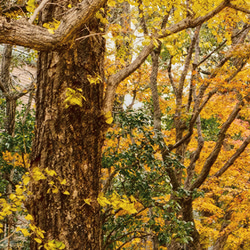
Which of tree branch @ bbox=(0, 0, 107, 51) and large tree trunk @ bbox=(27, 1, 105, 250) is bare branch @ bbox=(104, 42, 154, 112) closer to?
large tree trunk @ bbox=(27, 1, 105, 250)

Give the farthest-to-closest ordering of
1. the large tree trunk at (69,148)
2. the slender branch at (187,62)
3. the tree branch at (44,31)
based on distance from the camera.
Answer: the slender branch at (187,62) < the large tree trunk at (69,148) < the tree branch at (44,31)

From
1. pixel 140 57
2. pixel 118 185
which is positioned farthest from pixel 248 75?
pixel 140 57

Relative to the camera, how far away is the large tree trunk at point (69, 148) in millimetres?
2113

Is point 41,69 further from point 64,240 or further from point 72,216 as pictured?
point 64,240

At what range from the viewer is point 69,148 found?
220 cm

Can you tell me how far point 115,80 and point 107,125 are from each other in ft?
1.80

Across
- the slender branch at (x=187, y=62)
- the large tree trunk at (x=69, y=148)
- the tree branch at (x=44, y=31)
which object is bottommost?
the large tree trunk at (x=69, y=148)

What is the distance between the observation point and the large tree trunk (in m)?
2.11

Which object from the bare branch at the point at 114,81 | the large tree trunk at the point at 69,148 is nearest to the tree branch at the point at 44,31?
the large tree trunk at the point at 69,148

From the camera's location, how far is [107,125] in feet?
7.93

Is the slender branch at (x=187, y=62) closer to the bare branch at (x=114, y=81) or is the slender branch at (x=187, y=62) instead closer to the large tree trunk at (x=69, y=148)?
the bare branch at (x=114, y=81)

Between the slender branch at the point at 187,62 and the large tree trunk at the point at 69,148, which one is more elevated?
the slender branch at the point at 187,62

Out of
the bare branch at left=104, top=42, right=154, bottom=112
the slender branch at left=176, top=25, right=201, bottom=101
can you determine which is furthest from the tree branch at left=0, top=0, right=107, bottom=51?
the slender branch at left=176, top=25, right=201, bottom=101

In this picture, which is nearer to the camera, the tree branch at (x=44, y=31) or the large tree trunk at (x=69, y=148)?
the tree branch at (x=44, y=31)
